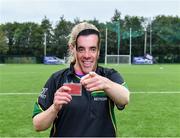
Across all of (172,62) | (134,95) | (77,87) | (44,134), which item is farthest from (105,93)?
(172,62)

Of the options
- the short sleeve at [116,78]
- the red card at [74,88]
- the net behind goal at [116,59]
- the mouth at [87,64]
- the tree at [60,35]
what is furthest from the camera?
the tree at [60,35]

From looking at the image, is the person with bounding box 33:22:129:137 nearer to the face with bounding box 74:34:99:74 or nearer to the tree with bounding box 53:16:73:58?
the face with bounding box 74:34:99:74

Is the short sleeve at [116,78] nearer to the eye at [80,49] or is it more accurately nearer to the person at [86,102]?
the person at [86,102]

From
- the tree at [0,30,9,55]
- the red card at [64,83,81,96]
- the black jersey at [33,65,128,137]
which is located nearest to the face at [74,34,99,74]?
the black jersey at [33,65,128,137]

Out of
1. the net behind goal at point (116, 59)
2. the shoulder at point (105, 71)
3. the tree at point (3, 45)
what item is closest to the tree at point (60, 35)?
the tree at point (3, 45)

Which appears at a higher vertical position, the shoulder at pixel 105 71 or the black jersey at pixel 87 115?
the shoulder at pixel 105 71

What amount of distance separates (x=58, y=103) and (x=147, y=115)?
28.8 feet

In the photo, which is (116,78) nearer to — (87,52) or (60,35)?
(87,52)

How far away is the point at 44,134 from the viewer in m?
9.17

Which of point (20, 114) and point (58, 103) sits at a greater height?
point (58, 103)

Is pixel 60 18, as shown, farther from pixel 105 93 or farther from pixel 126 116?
pixel 105 93

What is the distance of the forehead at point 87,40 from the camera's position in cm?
334

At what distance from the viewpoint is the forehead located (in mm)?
3342

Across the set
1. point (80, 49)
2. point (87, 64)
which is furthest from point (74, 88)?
point (80, 49)
